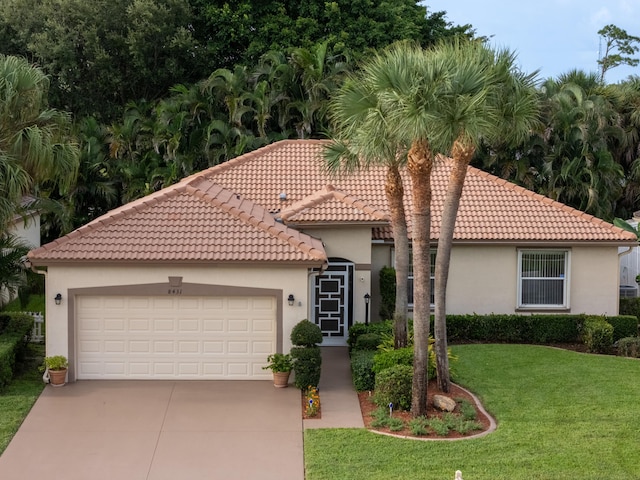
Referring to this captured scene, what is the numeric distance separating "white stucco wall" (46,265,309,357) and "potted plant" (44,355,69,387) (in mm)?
281

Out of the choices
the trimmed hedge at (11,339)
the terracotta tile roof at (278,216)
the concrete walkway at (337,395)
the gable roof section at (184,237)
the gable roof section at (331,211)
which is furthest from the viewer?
the gable roof section at (331,211)

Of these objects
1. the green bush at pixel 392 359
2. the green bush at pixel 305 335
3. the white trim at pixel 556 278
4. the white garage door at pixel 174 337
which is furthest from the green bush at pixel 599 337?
the white garage door at pixel 174 337

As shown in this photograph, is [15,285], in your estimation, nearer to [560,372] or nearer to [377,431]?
[377,431]

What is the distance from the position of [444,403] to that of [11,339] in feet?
33.2

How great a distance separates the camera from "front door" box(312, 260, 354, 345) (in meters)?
21.1

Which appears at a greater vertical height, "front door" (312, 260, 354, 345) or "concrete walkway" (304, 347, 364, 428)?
"front door" (312, 260, 354, 345)

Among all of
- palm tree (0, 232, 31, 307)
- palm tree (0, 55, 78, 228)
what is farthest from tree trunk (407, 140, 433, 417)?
palm tree (0, 232, 31, 307)

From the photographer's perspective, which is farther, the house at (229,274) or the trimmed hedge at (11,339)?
the house at (229,274)

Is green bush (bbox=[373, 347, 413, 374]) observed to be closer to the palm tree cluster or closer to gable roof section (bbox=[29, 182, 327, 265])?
the palm tree cluster

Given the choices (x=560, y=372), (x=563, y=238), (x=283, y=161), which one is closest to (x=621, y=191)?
(x=563, y=238)

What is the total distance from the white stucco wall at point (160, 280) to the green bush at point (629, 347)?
869 centimetres

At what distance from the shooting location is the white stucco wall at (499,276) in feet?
73.2

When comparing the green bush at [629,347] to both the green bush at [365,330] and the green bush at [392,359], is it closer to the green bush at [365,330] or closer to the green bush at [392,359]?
the green bush at [365,330]

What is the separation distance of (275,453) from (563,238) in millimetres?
12086
